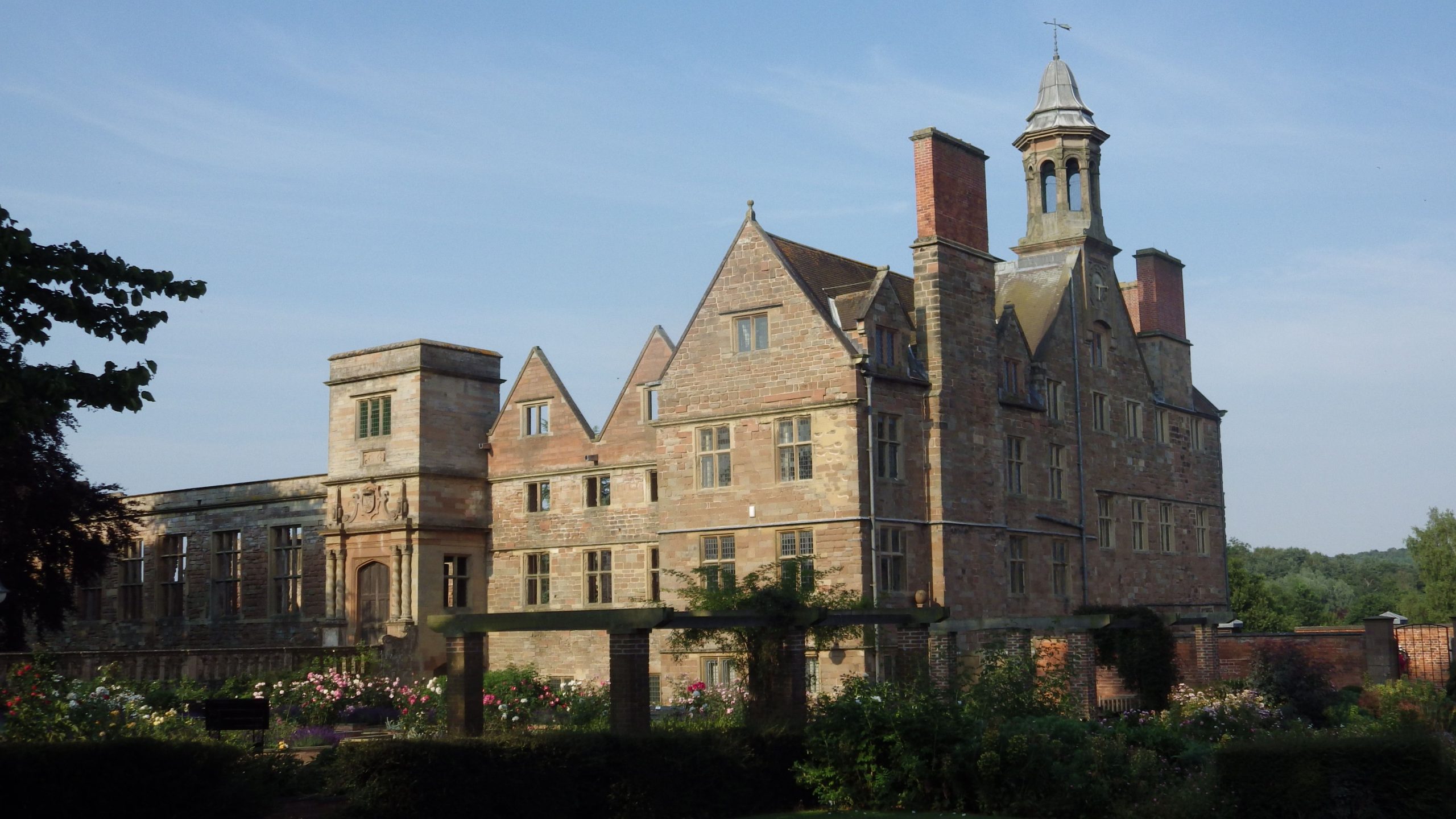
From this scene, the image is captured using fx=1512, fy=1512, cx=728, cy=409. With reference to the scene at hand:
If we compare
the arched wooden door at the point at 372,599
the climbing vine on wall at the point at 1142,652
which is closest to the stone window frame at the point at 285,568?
the arched wooden door at the point at 372,599

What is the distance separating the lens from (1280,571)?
156125mm

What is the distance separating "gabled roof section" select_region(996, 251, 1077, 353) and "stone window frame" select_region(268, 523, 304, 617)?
19.4 m

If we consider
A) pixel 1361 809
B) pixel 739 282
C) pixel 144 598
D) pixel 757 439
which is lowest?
pixel 1361 809

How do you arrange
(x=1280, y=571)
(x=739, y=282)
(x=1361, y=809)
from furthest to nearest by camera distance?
(x=1280, y=571) → (x=739, y=282) → (x=1361, y=809)

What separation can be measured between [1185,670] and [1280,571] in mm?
131010

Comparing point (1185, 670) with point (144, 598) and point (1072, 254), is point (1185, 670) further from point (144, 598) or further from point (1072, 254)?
point (144, 598)

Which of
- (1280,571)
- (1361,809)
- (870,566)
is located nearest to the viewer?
(1361,809)

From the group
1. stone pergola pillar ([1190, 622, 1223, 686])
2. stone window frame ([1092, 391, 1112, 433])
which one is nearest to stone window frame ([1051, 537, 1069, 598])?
stone pergola pillar ([1190, 622, 1223, 686])

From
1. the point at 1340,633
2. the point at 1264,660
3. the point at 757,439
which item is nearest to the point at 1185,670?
the point at 1264,660

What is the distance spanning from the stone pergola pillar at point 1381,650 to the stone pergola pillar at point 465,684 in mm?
25324

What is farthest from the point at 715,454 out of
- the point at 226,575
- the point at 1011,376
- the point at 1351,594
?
the point at 1351,594

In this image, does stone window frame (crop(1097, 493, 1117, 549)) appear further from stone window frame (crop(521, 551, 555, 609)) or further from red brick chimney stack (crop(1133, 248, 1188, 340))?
stone window frame (crop(521, 551, 555, 609))

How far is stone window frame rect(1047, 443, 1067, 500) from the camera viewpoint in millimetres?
36938

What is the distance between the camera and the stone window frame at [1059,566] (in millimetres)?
36531
